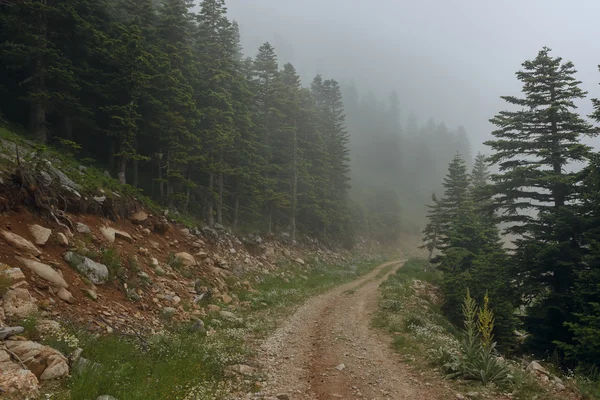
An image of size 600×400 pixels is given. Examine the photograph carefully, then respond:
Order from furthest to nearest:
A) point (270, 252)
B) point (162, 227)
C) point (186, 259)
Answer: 1. point (270, 252)
2. point (162, 227)
3. point (186, 259)

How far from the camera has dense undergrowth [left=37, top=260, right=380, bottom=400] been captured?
17.4ft

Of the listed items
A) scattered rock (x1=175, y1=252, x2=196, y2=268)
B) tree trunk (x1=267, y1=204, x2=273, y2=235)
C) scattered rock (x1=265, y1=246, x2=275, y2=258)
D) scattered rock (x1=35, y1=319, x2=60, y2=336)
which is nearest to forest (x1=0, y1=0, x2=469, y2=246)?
tree trunk (x1=267, y1=204, x2=273, y2=235)

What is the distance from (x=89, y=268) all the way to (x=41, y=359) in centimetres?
528

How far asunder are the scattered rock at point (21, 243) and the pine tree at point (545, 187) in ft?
63.0

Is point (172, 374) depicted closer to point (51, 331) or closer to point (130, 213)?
point (51, 331)

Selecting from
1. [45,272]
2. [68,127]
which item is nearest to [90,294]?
[45,272]

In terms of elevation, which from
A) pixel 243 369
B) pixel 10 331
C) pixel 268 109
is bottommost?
pixel 243 369

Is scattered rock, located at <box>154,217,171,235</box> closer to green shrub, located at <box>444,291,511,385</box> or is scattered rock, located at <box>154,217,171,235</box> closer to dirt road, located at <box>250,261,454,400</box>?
dirt road, located at <box>250,261,454,400</box>

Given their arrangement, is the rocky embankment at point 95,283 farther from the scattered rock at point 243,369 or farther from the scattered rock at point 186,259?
the scattered rock at point 243,369

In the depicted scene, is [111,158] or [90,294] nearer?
[90,294]

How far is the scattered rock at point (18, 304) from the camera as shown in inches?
246

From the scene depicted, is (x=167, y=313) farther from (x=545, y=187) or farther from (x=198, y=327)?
(x=545, y=187)

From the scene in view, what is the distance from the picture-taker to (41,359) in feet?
17.1

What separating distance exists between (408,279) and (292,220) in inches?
520
